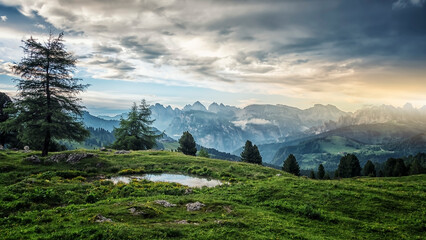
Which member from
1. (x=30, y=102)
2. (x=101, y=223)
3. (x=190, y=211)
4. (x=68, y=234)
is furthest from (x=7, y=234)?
(x=30, y=102)

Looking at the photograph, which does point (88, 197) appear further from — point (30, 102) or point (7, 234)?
point (30, 102)

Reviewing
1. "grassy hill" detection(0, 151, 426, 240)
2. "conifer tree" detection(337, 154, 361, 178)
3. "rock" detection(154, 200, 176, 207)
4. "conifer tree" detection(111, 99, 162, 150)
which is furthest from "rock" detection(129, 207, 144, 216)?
"conifer tree" detection(337, 154, 361, 178)

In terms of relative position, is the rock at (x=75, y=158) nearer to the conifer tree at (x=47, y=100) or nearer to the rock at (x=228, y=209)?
the conifer tree at (x=47, y=100)

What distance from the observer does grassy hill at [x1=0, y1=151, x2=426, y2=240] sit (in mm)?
12852

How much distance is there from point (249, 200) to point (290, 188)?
17.0ft

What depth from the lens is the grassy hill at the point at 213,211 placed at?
42.2 feet

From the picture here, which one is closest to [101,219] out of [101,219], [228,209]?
[101,219]

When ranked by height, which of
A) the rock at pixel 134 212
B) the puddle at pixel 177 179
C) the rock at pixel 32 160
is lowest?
the puddle at pixel 177 179

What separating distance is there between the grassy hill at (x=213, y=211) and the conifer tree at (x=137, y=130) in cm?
4503

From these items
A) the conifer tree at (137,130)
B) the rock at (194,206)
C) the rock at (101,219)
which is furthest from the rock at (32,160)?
the conifer tree at (137,130)

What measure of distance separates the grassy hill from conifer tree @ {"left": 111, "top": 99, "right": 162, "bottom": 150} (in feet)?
148

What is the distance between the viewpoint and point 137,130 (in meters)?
75.9

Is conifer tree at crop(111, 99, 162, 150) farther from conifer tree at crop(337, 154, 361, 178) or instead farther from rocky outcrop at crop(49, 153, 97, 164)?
conifer tree at crop(337, 154, 361, 178)

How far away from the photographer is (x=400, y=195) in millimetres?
20859
